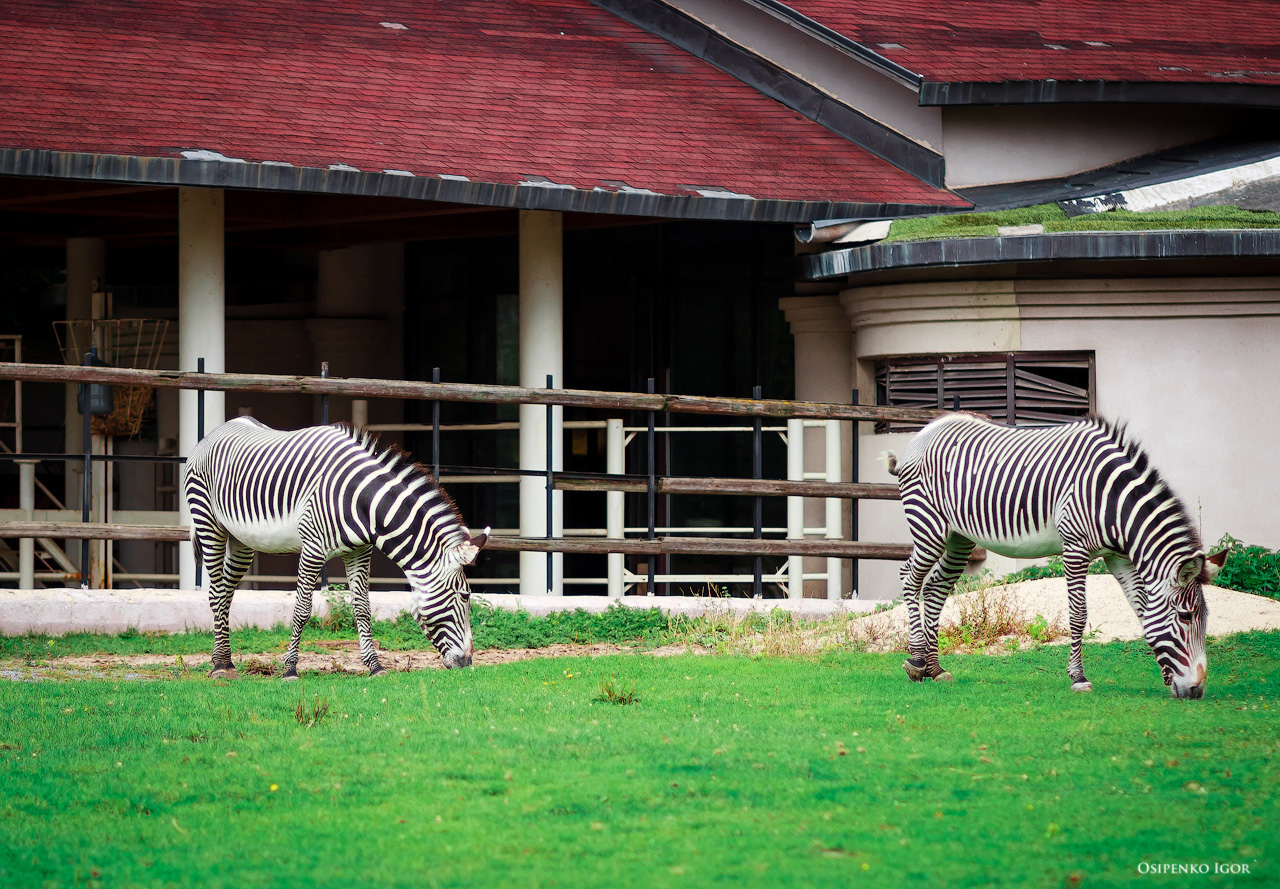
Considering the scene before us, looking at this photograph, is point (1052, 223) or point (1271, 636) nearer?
point (1271, 636)

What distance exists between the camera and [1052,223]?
1356 centimetres

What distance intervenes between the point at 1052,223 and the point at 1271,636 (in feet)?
15.2

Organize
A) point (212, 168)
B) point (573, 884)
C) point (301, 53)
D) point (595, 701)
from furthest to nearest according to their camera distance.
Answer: point (301, 53)
point (212, 168)
point (595, 701)
point (573, 884)

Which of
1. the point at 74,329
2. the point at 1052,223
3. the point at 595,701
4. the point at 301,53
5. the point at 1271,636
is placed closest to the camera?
the point at 595,701

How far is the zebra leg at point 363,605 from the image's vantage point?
9.81 m

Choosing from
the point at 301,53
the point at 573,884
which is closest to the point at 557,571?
the point at 301,53

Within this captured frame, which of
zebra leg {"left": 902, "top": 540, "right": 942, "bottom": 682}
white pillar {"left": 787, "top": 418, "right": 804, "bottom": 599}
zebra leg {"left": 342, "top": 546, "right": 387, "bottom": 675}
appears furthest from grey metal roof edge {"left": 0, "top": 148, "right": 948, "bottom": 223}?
zebra leg {"left": 902, "top": 540, "right": 942, "bottom": 682}

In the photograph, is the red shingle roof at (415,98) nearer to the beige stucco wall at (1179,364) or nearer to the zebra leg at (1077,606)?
the beige stucco wall at (1179,364)

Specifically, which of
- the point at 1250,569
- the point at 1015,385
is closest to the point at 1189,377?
the point at 1015,385

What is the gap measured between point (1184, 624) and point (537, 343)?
25.6 feet

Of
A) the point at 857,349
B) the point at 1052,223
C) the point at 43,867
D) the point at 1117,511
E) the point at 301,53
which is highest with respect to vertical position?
the point at 301,53

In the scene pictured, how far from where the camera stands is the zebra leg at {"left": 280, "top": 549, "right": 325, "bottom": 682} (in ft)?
31.2

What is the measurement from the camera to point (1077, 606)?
872cm

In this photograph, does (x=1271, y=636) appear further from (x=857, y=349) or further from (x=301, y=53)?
(x=301, y=53)
